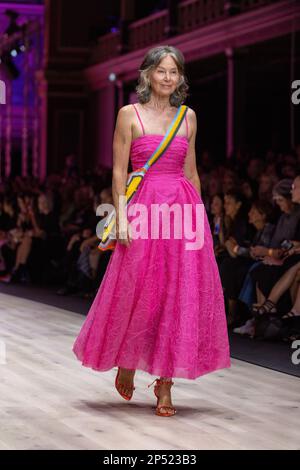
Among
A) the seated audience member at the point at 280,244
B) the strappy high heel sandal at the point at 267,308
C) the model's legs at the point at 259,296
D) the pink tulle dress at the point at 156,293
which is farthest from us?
the model's legs at the point at 259,296

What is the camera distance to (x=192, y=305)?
4047mm

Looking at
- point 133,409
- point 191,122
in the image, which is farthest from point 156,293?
point 191,122

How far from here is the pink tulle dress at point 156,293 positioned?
4.07m

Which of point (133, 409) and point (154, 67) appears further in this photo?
point (133, 409)

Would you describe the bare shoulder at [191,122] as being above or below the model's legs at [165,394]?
above

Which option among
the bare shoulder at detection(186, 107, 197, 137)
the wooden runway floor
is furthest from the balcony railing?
the bare shoulder at detection(186, 107, 197, 137)

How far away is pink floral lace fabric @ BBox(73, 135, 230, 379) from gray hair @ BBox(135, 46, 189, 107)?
18 cm

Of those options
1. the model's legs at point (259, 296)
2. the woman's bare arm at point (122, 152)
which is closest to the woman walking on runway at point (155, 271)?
the woman's bare arm at point (122, 152)

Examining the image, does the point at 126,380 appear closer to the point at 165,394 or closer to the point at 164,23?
the point at 165,394

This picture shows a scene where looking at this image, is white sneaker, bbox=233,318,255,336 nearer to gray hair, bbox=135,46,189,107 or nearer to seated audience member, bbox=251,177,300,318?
seated audience member, bbox=251,177,300,318

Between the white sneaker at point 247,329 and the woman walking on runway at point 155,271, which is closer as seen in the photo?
the woman walking on runway at point 155,271

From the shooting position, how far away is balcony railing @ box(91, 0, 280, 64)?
1350 centimetres

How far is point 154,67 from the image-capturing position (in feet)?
13.4

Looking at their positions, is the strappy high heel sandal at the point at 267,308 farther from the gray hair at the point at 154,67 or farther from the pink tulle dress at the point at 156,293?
the gray hair at the point at 154,67
